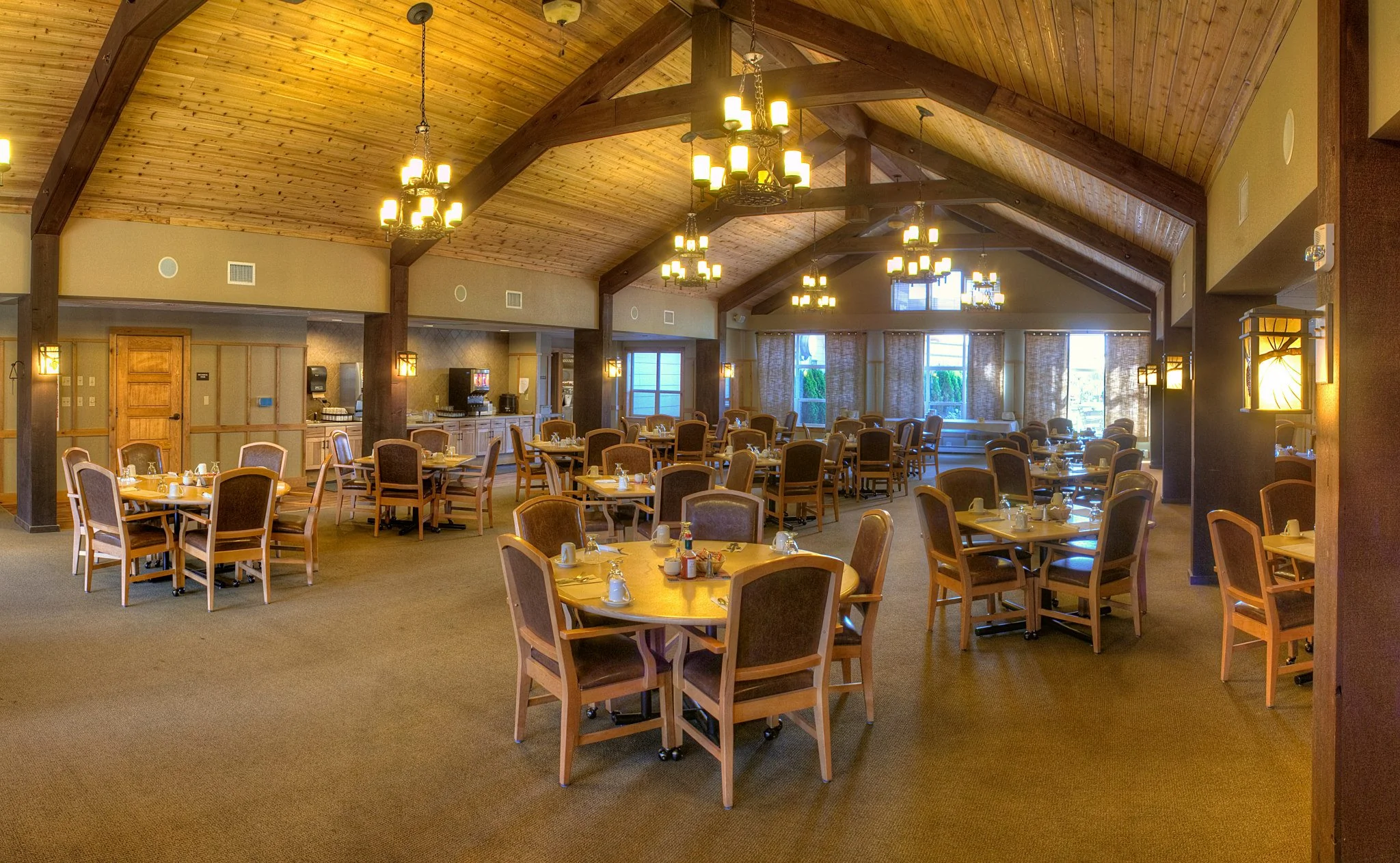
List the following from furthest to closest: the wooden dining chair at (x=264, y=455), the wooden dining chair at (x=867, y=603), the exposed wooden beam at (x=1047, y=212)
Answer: the exposed wooden beam at (x=1047, y=212)
the wooden dining chair at (x=264, y=455)
the wooden dining chair at (x=867, y=603)

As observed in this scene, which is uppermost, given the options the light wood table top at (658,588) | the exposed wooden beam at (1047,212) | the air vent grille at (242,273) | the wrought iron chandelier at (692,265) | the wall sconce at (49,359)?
the exposed wooden beam at (1047,212)

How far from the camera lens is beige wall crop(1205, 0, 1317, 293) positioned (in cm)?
347

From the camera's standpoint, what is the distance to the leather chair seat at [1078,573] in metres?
5.12

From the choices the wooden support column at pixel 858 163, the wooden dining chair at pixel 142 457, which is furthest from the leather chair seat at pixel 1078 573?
the wooden dining chair at pixel 142 457

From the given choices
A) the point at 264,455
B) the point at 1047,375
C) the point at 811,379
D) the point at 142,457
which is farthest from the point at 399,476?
the point at 1047,375

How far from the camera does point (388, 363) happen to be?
425 inches

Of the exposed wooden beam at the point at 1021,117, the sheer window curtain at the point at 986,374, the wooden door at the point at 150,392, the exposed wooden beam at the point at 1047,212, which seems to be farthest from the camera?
the sheer window curtain at the point at 986,374

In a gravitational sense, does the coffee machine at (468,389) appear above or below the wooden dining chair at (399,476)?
above

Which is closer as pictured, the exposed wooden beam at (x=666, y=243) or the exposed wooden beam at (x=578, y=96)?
the exposed wooden beam at (x=578, y=96)

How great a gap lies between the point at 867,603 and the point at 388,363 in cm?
841

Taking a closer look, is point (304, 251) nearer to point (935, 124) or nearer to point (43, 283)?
point (43, 283)

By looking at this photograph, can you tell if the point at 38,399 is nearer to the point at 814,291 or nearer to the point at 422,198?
the point at 422,198

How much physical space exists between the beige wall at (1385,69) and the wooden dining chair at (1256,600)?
232 cm

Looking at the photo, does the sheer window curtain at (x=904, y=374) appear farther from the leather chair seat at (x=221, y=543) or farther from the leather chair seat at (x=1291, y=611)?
the leather chair seat at (x=221, y=543)
